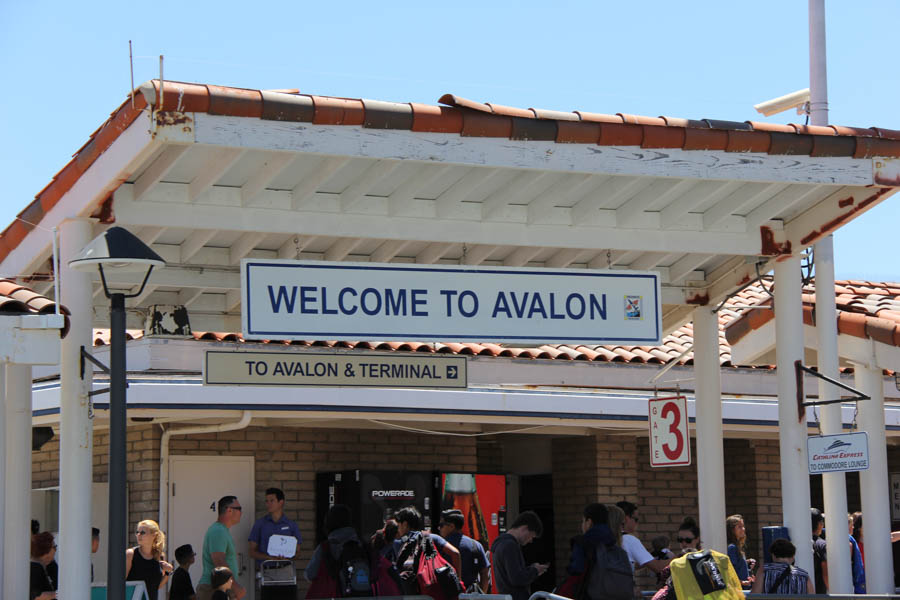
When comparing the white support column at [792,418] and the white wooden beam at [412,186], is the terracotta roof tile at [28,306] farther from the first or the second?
the white support column at [792,418]

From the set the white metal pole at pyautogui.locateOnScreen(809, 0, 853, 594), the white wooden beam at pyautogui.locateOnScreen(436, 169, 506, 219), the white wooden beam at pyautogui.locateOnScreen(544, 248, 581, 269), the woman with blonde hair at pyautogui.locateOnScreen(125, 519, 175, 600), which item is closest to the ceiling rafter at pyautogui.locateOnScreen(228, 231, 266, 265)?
the white wooden beam at pyautogui.locateOnScreen(436, 169, 506, 219)

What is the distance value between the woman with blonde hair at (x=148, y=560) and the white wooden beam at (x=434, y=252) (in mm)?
2893

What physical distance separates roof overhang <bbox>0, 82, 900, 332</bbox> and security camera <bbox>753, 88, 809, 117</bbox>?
2821 mm

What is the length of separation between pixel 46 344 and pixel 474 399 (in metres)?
6.00

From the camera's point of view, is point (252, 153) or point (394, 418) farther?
A: point (394, 418)

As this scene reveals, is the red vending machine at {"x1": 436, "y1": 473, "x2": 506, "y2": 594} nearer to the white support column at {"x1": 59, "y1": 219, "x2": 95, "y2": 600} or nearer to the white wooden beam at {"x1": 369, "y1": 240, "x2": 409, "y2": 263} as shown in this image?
the white wooden beam at {"x1": 369, "y1": 240, "x2": 409, "y2": 263}

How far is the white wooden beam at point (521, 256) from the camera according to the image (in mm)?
9901

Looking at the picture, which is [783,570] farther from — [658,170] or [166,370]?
[166,370]

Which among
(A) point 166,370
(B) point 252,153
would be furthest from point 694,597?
(A) point 166,370

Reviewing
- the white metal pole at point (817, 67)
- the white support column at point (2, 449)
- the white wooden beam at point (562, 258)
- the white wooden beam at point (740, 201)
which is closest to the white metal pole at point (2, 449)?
the white support column at point (2, 449)

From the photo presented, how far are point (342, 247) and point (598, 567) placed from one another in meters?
2.88

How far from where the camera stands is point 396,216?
886 centimetres

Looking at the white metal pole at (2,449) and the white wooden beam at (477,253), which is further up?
the white wooden beam at (477,253)

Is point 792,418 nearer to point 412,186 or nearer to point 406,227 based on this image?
point 406,227
